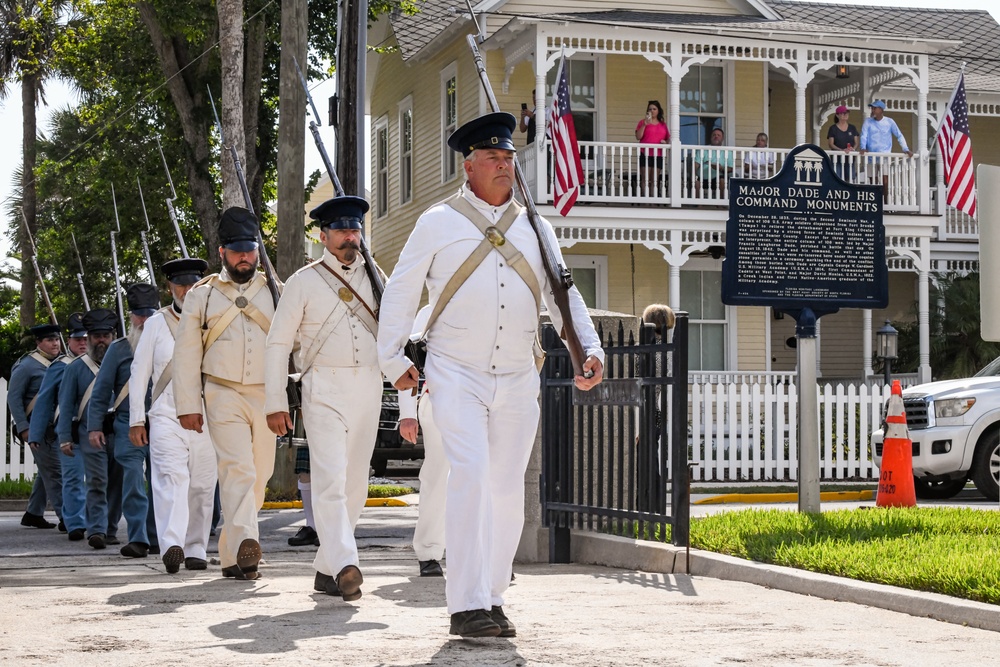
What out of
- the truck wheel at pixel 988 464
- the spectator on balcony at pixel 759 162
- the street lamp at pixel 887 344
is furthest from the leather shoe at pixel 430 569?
the spectator on balcony at pixel 759 162

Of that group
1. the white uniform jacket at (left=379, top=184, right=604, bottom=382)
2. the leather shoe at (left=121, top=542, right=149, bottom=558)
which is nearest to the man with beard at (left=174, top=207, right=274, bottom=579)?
the leather shoe at (left=121, top=542, right=149, bottom=558)

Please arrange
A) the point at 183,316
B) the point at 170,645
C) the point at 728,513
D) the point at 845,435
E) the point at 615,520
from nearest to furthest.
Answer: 1. the point at 170,645
2. the point at 183,316
3. the point at 615,520
4. the point at 728,513
5. the point at 845,435

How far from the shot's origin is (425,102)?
31.5 meters

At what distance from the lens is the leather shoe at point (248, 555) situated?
31.2 feet

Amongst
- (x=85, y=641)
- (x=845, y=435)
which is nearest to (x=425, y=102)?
(x=845, y=435)

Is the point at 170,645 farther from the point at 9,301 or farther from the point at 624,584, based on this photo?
the point at 9,301

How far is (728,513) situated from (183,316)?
185 inches

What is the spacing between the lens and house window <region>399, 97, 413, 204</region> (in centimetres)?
3266

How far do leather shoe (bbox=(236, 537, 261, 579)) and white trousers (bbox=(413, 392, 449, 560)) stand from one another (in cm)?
99

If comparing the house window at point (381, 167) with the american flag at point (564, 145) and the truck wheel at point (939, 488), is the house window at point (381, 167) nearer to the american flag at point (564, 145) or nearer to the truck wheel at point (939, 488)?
the american flag at point (564, 145)

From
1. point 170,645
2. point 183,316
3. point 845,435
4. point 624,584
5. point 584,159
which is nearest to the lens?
point 170,645

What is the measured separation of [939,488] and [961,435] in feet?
3.99

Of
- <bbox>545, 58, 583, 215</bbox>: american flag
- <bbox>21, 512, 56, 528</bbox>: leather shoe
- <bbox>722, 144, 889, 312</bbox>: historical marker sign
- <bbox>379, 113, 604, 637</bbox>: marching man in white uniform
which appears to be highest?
<bbox>545, 58, 583, 215</bbox>: american flag

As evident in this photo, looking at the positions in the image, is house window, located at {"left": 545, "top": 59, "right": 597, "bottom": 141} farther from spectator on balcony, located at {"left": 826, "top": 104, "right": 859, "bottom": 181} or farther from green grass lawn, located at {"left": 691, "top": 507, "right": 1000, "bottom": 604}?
green grass lawn, located at {"left": 691, "top": 507, "right": 1000, "bottom": 604}
